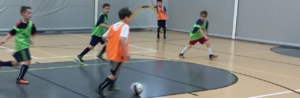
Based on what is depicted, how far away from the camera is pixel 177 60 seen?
9.08m

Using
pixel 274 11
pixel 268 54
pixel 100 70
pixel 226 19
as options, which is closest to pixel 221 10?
pixel 226 19

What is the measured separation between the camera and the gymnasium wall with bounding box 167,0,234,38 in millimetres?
15031

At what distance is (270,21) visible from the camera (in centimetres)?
1352

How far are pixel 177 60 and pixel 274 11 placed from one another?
Result: 596cm

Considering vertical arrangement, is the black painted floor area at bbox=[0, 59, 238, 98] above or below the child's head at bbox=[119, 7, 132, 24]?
below

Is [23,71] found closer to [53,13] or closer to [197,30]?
[197,30]

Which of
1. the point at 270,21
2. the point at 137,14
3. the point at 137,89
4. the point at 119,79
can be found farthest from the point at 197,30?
the point at 137,14

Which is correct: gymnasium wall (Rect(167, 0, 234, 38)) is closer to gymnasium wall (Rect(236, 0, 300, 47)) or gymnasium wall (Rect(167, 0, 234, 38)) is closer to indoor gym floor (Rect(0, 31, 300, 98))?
gymnasium wall (Rect(236, 0, 300, 47))

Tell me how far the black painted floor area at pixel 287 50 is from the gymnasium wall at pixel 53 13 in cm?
809

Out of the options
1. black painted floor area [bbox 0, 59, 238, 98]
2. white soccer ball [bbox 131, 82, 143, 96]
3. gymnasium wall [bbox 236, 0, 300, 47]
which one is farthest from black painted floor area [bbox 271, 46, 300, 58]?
white soccer ball [bbox 131, 82, 143, 96]

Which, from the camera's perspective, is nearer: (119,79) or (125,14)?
(125,14)

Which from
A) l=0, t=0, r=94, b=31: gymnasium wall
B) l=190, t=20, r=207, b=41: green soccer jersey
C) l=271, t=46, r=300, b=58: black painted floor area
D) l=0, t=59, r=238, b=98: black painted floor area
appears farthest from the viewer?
l=0, t=0, r=94, b=31: gymnasium wall

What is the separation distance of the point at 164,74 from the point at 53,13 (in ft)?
30.6

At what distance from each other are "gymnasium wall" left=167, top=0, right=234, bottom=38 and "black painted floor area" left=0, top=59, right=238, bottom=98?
7.06 metres
